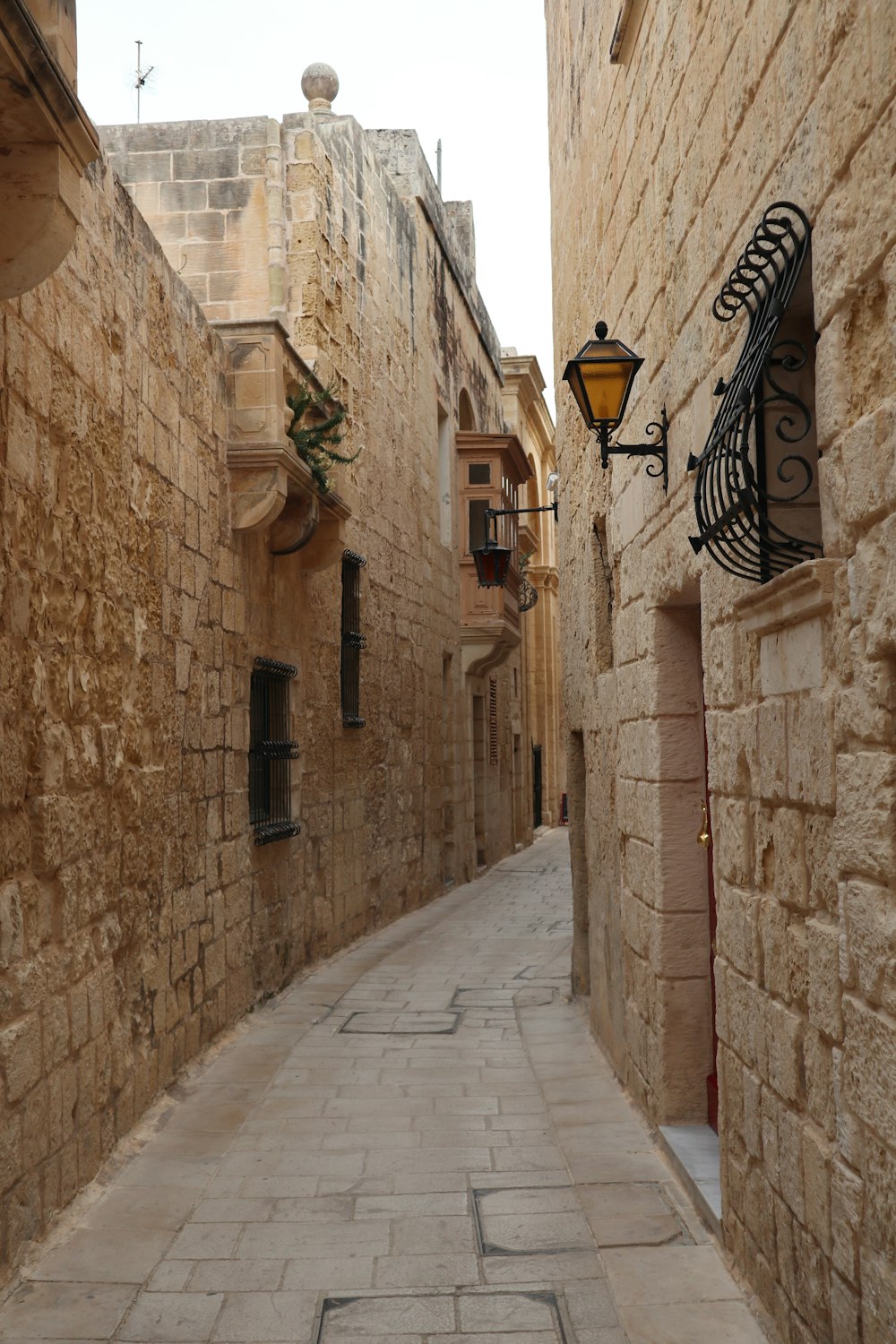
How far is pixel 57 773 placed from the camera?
4.33 metres

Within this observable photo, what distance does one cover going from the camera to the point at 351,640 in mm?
10547

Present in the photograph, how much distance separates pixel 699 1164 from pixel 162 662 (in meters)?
3.09

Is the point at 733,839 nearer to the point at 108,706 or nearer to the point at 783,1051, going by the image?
the point at 783,1051

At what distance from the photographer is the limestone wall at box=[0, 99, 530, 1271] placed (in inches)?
161

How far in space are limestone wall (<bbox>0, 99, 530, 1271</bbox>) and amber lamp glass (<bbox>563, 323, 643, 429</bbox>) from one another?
72.3 inches

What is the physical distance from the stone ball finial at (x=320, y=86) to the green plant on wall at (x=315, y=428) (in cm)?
365

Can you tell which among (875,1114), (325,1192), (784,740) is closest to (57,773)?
(325,1192)

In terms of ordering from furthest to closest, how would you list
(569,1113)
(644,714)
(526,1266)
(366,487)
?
(366,487) → (569,1113) → (644,714) → (526,1266)

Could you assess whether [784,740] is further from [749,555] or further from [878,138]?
[878,138]

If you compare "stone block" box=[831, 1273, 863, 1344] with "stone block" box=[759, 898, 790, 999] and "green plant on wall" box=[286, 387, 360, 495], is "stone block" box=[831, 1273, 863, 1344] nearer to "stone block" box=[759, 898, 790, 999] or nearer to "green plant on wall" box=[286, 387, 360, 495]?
"stone block" box=[759, 898, 790, 999]

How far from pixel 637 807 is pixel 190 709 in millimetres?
2281

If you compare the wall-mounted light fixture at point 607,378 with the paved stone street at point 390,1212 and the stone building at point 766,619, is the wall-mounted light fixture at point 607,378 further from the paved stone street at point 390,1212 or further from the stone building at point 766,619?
the paved stone street at point 390,1212

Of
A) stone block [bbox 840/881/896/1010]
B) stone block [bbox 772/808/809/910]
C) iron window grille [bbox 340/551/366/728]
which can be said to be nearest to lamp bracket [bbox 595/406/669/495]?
stone block [bbox 772/808/809/910]

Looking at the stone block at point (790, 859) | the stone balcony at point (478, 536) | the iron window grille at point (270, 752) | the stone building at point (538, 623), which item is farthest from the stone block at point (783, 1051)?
the stone building at point (538, 623)
